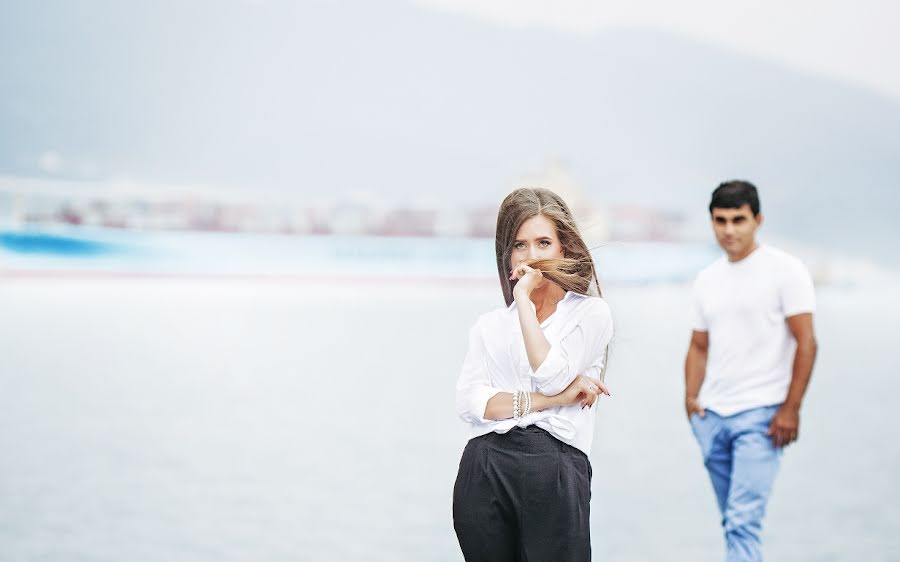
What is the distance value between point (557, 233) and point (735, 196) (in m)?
1.02

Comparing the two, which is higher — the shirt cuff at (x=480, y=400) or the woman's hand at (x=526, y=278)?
the woman's hand at (x=526, y=278)

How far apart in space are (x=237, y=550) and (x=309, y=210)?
53.1 feet

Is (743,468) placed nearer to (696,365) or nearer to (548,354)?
(696,365)

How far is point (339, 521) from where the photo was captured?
3291 millimetres

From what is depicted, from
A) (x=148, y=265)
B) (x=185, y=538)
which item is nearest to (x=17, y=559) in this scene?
(x=185, y=538)

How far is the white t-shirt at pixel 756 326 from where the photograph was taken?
236cm

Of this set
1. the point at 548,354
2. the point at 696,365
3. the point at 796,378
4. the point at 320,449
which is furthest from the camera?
the point at 320,449

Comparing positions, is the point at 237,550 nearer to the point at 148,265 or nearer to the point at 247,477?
the point at 247,477

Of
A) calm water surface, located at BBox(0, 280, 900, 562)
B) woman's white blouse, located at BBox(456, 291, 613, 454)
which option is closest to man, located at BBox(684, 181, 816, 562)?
calm water surface, located at BBox(0, 280, 900, 562)

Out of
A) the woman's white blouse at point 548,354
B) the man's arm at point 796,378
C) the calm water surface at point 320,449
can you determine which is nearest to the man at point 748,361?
the man's arm at point 796,378

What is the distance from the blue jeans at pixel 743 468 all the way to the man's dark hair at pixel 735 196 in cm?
43

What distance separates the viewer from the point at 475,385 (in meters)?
1.50

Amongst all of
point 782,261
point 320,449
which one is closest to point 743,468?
point 782,261

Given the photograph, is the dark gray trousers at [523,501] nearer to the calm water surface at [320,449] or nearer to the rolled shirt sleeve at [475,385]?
the rolled shirt sleeve at [475,385]
